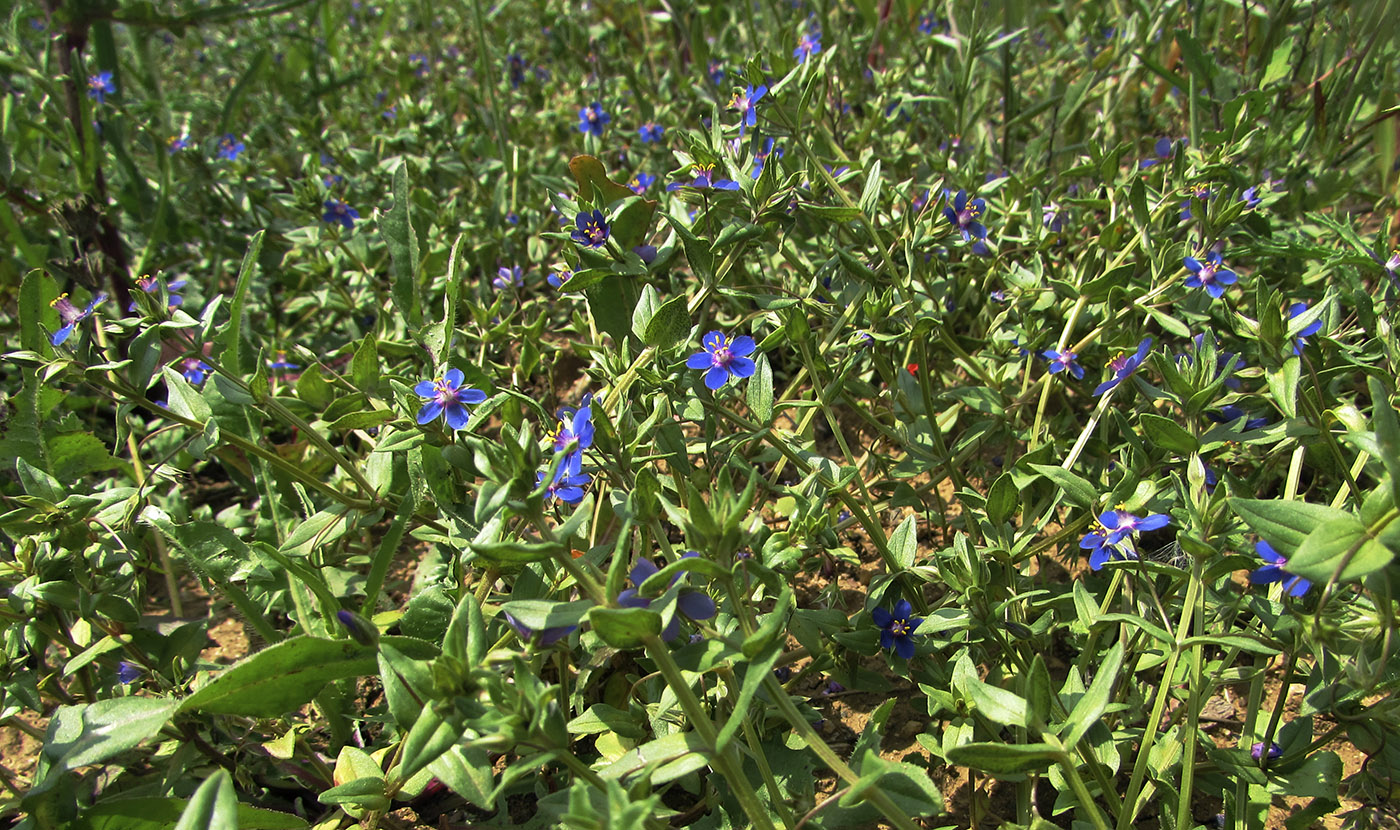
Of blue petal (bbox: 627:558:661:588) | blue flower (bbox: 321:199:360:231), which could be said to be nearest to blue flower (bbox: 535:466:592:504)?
blue petal (bbox: 627:558:661:588)

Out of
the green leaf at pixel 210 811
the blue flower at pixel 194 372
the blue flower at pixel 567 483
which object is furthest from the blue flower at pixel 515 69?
the green leaf at pixel 210 811

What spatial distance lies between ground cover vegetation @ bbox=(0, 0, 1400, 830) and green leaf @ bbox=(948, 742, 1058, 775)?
1 cm

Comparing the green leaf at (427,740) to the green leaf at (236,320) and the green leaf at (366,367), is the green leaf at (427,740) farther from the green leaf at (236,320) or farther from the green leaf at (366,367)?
the green leaf at (236,320)

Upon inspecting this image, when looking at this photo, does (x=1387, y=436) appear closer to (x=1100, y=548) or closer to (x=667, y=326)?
(x=1100, y=548)

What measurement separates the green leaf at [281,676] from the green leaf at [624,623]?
59 centimetres

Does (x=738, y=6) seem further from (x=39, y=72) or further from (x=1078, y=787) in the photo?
(x=1078, y=787)

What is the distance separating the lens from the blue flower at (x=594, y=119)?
12.4ft

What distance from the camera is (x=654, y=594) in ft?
4.59

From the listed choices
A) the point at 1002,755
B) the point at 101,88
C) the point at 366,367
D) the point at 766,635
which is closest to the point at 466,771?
the point at 766,635

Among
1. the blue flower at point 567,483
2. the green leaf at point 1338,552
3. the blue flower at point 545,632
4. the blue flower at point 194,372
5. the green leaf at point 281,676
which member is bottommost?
the green leaf at point 1338,552

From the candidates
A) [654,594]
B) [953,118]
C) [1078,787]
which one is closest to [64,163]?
[953,118]

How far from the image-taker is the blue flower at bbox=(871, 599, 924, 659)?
74.1 inches

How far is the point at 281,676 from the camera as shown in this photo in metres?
1.65

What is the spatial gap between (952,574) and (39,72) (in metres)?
3.81
